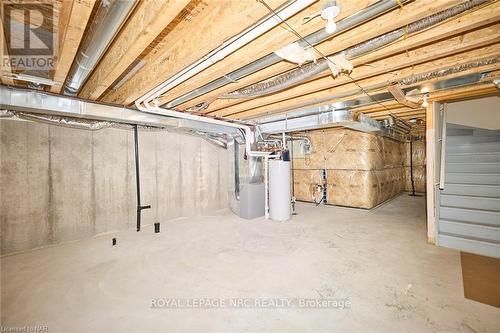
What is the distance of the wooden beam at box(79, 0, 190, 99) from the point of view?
50.3 inches

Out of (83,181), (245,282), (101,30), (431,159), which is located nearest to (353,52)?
(101,30)

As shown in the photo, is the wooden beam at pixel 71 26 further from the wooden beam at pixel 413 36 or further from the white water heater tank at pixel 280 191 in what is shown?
the white water heater tank at pixel 280 191

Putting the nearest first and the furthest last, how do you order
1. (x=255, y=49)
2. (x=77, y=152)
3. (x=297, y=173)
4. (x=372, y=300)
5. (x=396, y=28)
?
(x=396, y=28) → (x=255, y=49) → (x=372, y=300) → (x=77, y=152) → (x=297, y=173)

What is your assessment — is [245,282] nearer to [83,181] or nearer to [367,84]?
[367,84]

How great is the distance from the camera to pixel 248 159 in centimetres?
464

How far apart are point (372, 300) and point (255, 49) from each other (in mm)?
2334

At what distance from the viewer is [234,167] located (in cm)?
504

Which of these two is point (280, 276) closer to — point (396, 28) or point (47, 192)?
point (396, 28)

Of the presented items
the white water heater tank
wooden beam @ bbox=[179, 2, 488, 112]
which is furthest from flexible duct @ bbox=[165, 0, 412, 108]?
the white water heater tank

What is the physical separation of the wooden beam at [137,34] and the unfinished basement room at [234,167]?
0.01 metres

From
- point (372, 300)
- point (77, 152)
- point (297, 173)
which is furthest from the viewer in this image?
point (297, 173)

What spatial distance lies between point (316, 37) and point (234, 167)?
12.2 ft

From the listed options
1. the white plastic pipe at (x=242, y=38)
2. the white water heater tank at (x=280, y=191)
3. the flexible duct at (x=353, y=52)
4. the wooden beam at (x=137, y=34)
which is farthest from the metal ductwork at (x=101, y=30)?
the white water heater tank at (x=280, y=191)

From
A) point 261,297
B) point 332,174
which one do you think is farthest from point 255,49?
point 332,174
